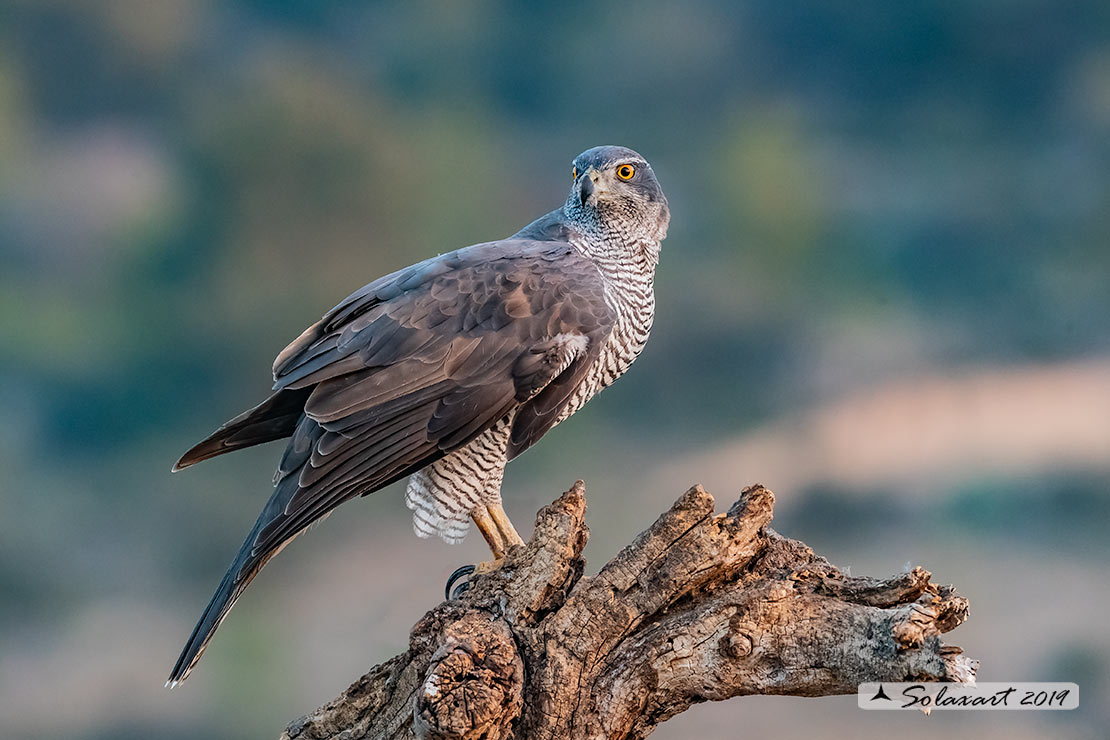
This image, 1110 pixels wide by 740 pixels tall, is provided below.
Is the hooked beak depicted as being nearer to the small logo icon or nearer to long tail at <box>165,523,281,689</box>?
long tail at <box>165,523,281,689</box>

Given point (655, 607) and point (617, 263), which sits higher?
point (617, 263)

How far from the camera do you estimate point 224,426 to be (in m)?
3.49

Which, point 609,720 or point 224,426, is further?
point 224,426

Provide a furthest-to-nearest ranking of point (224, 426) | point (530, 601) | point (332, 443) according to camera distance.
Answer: point (224, 426)
point (332, 443)
point (530, 601)

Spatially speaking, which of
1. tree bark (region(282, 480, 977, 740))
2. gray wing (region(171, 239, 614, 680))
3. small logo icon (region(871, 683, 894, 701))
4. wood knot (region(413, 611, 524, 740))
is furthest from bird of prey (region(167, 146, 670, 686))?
small logo icon (region(871, 683, 894, 701))

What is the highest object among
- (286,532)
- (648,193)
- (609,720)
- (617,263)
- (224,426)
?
(648,193)

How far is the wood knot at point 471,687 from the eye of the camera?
2617mm

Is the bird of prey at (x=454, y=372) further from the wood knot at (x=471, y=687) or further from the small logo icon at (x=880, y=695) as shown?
the small logo icon at (x=880, y=695)

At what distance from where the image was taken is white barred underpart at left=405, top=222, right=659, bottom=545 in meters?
3.31

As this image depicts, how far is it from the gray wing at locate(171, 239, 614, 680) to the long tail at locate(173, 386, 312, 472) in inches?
3.8

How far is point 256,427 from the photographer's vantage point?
11.6 ft

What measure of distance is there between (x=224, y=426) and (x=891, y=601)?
89.8 inches

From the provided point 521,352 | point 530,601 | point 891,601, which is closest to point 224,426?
point 521,352

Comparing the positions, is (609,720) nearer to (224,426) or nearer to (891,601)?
(891,601)
